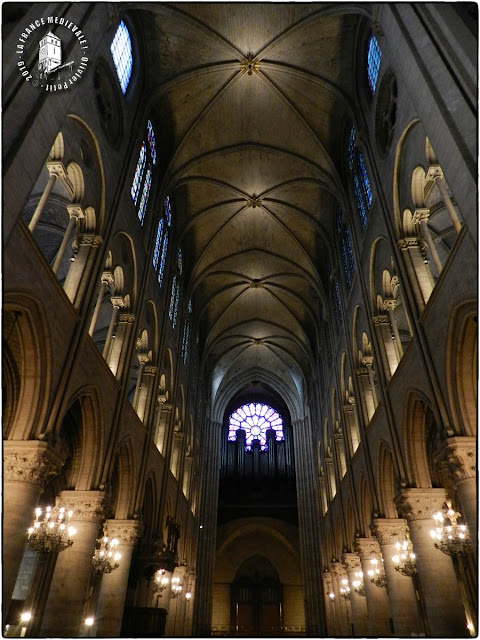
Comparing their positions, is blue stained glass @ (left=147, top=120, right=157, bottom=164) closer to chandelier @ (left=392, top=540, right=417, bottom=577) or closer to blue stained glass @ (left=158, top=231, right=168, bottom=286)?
blue stained glass @ (left=158, top=231, right=168, bottom=286)

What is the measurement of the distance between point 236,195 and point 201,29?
7852 millimetres

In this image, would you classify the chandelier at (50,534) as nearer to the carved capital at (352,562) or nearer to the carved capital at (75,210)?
the carved capital at (75,210)

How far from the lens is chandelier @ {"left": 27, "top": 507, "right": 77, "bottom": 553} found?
1009 centimetres

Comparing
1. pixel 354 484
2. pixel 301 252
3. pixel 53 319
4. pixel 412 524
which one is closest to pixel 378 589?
pixel 354 484

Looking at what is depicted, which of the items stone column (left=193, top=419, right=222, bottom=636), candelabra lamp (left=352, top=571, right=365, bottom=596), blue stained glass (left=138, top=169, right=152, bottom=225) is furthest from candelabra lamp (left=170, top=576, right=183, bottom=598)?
blue stained glass (left=138, top=169, right=152, bottom=225)

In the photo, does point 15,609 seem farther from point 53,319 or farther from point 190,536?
point 53,319

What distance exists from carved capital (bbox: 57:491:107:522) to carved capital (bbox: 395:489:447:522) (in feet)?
24.4

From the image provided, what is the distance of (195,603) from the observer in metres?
27.2

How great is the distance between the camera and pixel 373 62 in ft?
49.5

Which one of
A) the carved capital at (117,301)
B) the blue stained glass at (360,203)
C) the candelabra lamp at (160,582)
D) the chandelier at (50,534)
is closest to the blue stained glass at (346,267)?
the blue stained glass at (360,203)

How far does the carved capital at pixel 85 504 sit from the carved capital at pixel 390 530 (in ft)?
26.2

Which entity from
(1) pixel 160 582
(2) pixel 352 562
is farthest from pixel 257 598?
(1) pixel 160 582

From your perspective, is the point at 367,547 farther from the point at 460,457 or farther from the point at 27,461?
the point at 27,461

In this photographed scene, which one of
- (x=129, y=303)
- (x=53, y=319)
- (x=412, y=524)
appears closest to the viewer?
(x=53, y=319)
